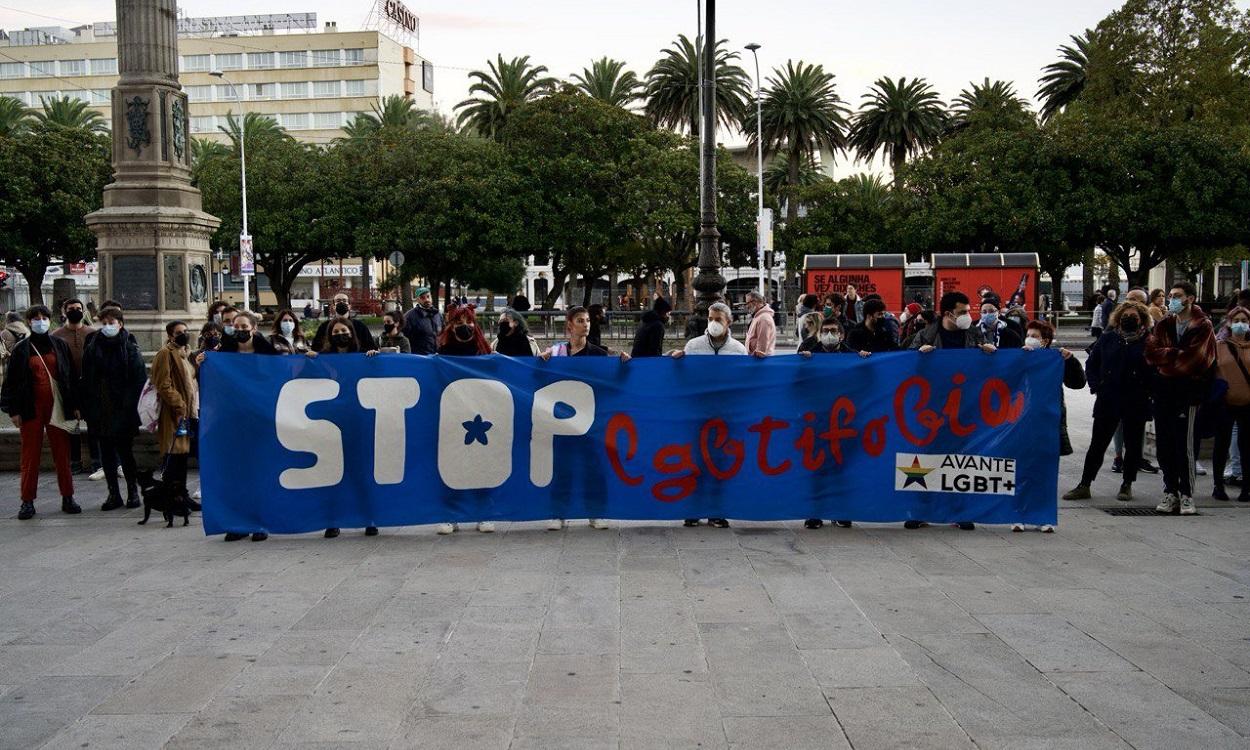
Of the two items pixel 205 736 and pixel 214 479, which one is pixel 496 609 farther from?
pixel 214 479

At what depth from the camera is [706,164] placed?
761 inches

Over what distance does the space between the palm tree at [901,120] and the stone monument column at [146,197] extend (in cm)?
4775

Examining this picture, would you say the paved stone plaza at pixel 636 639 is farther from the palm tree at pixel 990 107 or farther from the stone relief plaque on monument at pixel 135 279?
the palm tree at pixel 990 107

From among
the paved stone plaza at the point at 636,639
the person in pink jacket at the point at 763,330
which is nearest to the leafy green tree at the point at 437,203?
the person in pink jacket at the point at 763,330

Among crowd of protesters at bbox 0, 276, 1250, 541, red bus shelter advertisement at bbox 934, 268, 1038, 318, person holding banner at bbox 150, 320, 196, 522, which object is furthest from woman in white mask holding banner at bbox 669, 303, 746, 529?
red bus shelter advertisement at bbox 934, 268, 1038, 318

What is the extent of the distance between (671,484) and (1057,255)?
4440 centimetres

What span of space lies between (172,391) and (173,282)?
10.7 m

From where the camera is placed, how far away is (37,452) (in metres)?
9.84

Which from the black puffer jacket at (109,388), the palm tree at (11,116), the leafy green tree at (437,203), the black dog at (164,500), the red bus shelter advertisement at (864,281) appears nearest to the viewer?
the black dog at (164,500)

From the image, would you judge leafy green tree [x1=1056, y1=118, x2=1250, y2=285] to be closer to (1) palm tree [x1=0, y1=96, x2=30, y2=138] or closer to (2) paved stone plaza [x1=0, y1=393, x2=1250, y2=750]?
(2) paved stone plaza [x1=0, y1=393, x2=1250, y2=750]

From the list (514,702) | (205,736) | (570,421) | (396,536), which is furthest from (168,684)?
(570,421)

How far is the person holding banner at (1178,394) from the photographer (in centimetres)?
916

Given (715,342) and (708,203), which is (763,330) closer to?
(715,342)

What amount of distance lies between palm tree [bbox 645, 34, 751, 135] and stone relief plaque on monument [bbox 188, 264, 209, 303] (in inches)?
1561
